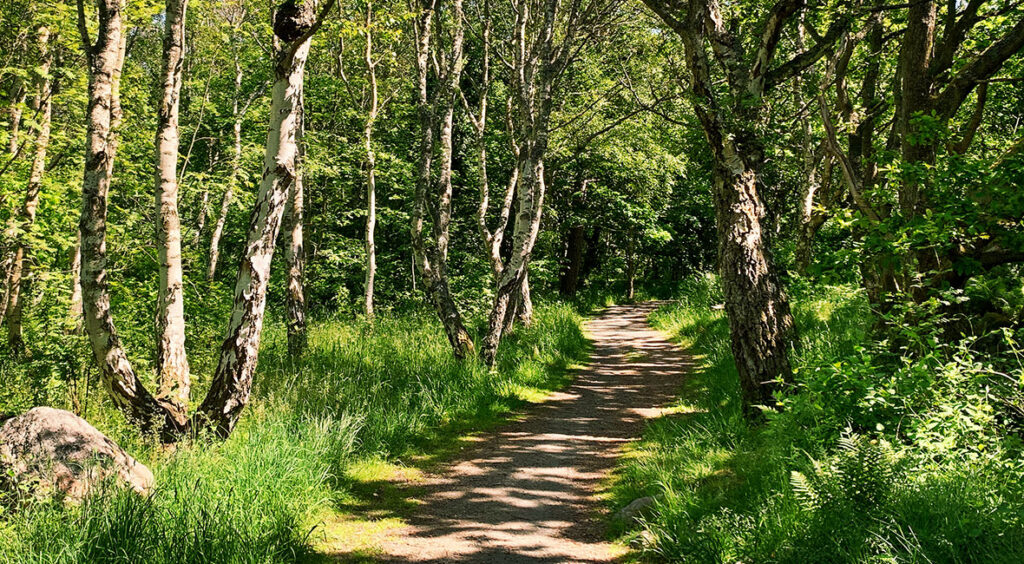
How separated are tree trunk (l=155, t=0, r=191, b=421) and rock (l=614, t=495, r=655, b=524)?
160 inches

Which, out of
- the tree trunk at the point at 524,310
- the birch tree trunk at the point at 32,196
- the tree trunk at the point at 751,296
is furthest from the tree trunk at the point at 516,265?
the birch tree trunk at the point at 32,196

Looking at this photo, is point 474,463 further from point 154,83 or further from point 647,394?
point 154,83

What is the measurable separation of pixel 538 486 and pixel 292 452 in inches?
90.1

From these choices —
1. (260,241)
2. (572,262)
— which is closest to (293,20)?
(260,241)

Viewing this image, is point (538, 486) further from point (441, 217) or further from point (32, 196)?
point (32, 196)

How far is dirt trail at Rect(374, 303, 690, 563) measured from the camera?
4.79 meters

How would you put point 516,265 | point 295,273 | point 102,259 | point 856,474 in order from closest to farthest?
point 856,474
point 102,259
point 516,265
point 295,273

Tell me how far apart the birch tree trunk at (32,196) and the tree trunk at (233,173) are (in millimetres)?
2942

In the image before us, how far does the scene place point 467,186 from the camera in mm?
22047

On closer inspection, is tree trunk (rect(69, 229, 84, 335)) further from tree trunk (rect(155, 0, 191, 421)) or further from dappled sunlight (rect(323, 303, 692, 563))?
dappled sunlight (rect(323, 303, 692, 563))

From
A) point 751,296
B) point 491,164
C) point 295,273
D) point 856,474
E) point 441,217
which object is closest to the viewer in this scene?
point 856,474

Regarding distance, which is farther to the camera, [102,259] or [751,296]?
[751,296]

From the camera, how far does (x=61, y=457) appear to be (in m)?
4.32

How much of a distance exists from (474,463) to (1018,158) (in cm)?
559
